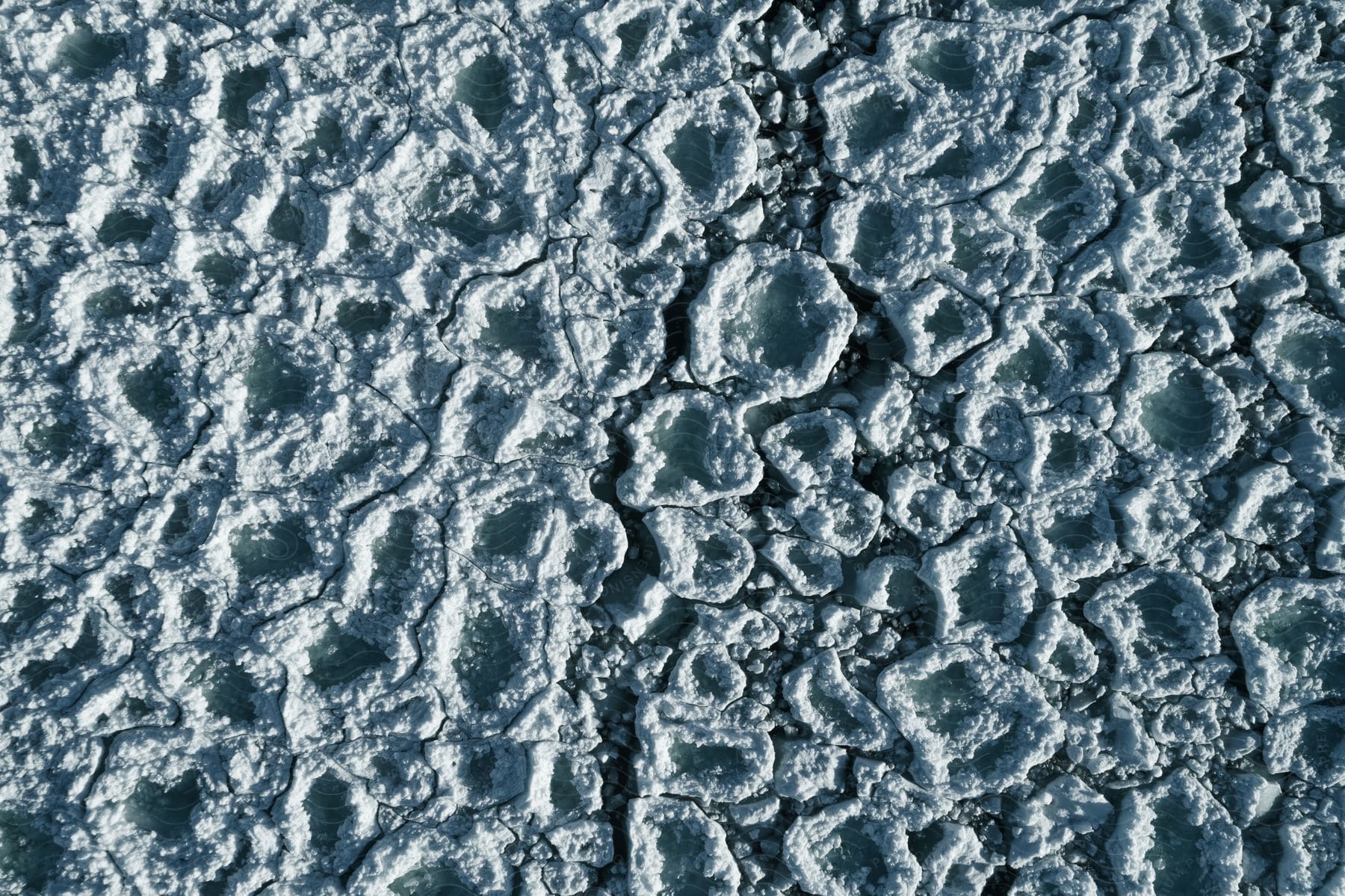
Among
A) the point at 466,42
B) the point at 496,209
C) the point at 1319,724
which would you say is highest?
the point at 466,42

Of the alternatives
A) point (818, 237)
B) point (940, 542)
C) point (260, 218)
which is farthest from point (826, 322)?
point (260, 218)

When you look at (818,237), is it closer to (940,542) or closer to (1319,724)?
(940,542)

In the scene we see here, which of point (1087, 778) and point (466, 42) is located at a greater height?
point (466, 42)

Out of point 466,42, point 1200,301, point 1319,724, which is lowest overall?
point 1319,724

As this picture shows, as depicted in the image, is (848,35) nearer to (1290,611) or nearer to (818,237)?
→ (818,237)

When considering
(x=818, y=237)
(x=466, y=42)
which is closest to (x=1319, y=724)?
(x=818, y=237)

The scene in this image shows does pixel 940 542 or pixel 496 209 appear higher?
pixel 496 209
